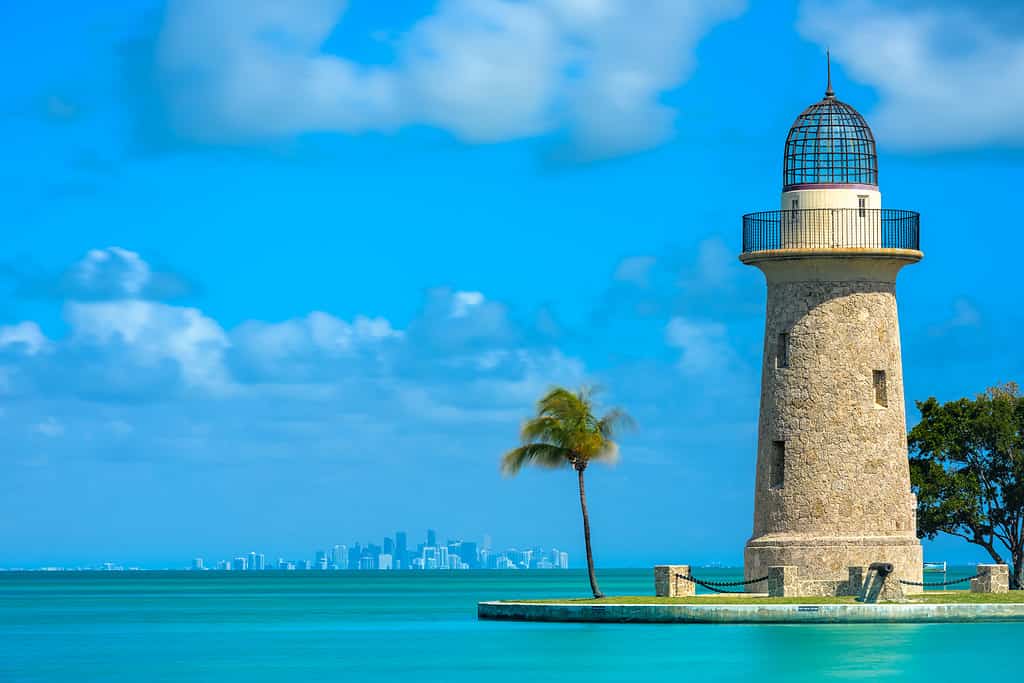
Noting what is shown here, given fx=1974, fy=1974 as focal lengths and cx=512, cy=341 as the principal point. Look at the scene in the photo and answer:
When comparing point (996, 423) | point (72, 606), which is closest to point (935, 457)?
point (996, 423)

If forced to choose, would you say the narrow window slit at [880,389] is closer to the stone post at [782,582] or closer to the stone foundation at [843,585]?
the stone foundation at [843,585]

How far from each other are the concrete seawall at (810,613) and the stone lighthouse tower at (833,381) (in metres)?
3.31

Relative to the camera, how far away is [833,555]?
159ft

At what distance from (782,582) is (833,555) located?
7.61 feet

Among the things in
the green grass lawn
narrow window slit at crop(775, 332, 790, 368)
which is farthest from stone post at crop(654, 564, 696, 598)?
narrow window slit at crop(775, 332, 790, 368)

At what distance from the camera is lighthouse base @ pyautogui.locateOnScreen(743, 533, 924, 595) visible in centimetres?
4838

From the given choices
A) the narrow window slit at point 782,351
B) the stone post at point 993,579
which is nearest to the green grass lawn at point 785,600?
the stone post at point 993,579

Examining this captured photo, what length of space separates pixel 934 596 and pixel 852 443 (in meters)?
4.24

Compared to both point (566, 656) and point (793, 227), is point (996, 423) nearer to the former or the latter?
point (793, 227)

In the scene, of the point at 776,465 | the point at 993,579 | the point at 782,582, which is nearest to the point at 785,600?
the point at 782,582

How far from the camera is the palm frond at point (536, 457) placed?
52.0 m

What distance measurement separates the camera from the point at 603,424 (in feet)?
170

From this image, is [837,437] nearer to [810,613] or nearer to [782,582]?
[782,582]

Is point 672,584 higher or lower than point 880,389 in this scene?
lower
